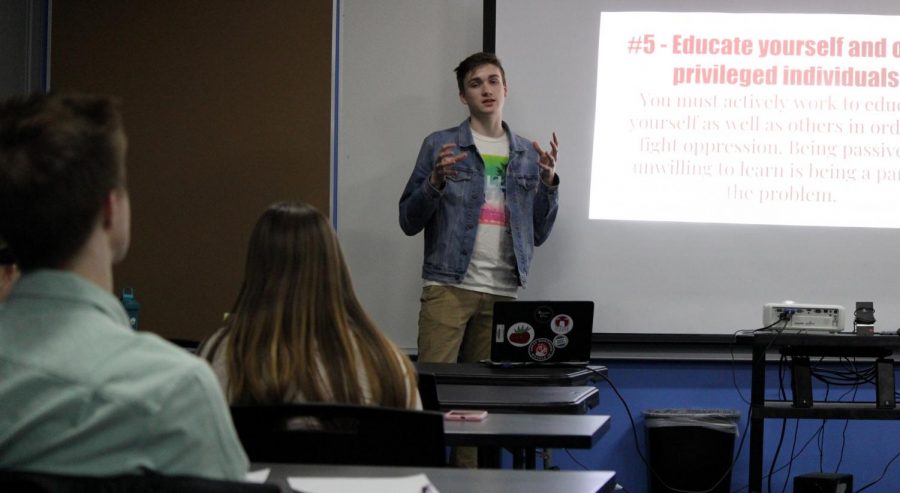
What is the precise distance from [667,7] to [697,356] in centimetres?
148

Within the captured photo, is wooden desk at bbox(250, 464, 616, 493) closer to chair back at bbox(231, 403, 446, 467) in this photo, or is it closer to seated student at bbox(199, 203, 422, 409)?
chair back at bbox(231, 403, 446, 467)

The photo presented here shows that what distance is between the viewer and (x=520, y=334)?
3.17 m

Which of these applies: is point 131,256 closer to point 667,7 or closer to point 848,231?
point 667,7

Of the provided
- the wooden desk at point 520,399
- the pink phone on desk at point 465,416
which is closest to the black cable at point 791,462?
the wooden desk at point 520,399

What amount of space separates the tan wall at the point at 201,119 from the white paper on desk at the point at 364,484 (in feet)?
11.2

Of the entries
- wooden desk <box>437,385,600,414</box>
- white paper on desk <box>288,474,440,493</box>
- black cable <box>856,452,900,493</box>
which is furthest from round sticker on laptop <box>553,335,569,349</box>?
black cable <box>856,452,900,493</box>

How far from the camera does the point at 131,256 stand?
4.84 meters

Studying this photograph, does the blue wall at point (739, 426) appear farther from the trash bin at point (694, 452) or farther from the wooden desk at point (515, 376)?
the wooden desk at point (515, 376)

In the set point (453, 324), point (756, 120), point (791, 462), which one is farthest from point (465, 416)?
point (791, 462)

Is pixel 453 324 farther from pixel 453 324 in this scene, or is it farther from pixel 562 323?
pixel 562 323

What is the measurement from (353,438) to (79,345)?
762mm

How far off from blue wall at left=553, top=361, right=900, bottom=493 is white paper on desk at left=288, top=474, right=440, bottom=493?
3335mm

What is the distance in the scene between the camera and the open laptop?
3156mm

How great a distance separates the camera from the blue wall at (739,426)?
467 centimetres
